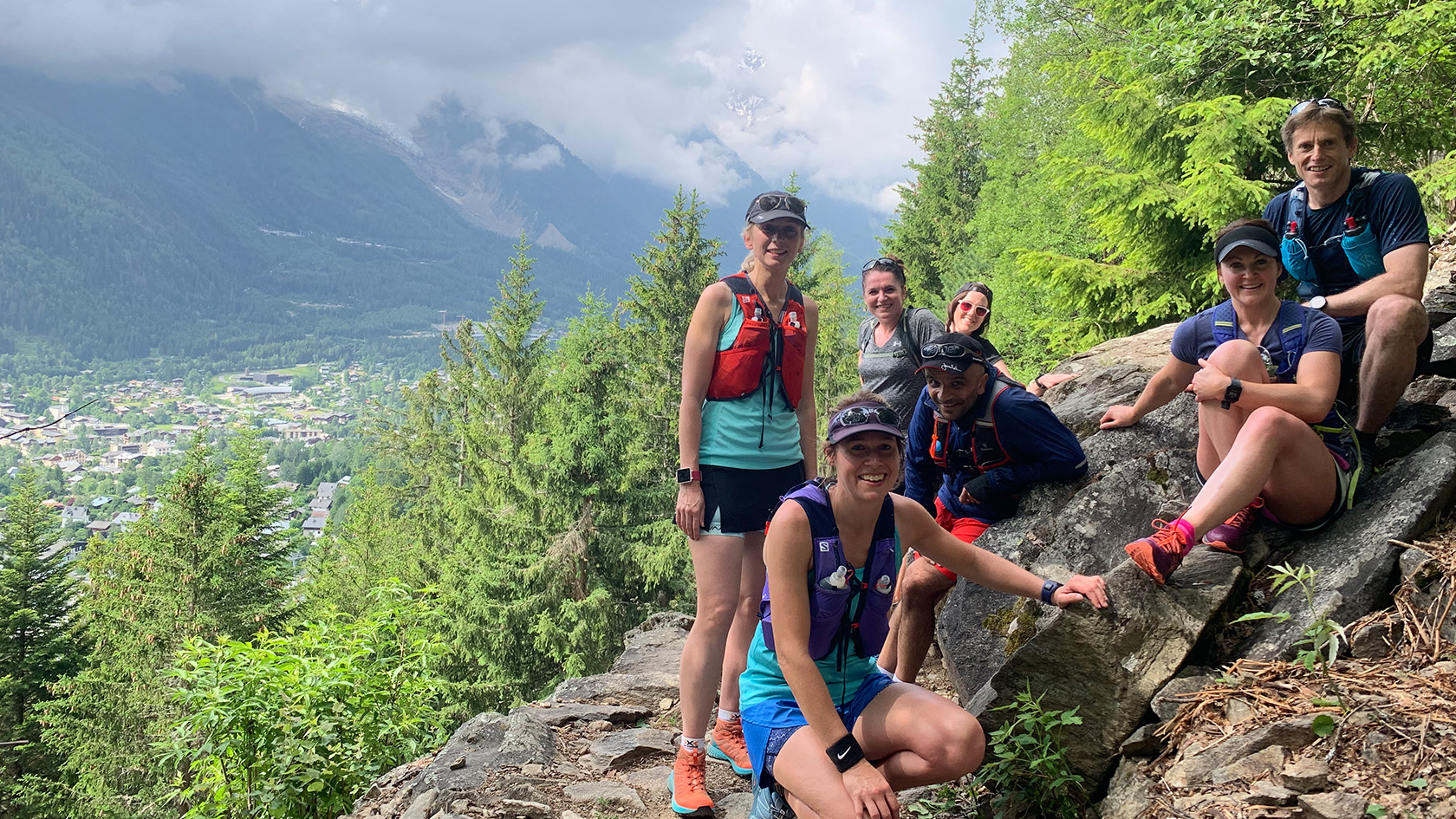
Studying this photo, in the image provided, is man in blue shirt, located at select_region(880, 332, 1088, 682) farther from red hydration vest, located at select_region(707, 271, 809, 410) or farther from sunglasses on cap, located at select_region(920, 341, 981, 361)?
red hydration vest, located at select_region(707, 271, 809, 410)

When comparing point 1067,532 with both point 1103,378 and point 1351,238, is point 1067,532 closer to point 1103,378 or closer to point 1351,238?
point 1351,238

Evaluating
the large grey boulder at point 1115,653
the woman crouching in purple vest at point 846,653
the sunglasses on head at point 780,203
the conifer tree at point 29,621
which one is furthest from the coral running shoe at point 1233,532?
the conifer tree at point 29,621

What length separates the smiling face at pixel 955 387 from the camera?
4.20 meters

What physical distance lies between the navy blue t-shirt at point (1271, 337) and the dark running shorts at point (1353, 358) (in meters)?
0.44

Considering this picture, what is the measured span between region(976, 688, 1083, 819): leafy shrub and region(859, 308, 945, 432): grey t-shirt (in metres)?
2.42

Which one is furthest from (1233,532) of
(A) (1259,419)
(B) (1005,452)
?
(B) (1005,452)

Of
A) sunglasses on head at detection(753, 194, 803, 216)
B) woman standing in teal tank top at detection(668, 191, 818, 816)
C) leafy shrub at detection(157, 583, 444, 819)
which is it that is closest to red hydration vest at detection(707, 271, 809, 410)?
woman standing in teal tank top at detection(668, 191, 818, 816)

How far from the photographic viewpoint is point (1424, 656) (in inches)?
123

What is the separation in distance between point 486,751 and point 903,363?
370 cm

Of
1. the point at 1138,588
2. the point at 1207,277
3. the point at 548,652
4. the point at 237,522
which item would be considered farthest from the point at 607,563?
the point at 1138,588

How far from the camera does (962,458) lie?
4539 millimetres

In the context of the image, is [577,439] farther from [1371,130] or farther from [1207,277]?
[1371,130]

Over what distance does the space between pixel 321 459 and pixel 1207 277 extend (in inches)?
6450

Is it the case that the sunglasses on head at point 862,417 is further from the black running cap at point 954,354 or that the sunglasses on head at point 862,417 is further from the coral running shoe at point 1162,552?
the coral running shoe at point 1162,552
